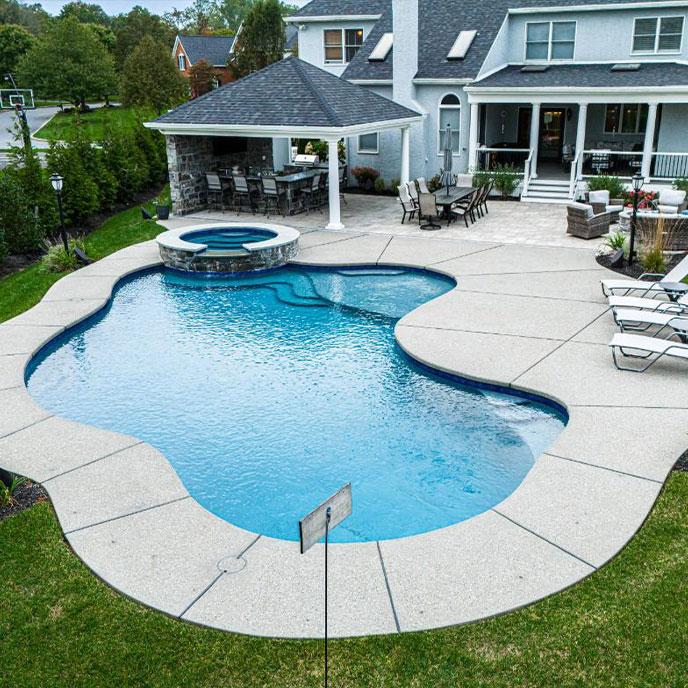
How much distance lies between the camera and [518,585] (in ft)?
18.8

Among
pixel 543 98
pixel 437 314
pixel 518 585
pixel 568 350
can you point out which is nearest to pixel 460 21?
pixel 543 98

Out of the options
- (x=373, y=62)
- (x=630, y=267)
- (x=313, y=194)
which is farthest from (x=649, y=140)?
(x=313, y=194)

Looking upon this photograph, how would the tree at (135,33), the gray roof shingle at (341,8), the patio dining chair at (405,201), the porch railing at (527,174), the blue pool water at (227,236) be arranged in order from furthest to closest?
the tree at (135,33), the gray roof shingle at (341,8), the porch railing at (527,174), the patio dining chair at (405,201), the blue pool water at (227,236)

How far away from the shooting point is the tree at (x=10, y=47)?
6725cm

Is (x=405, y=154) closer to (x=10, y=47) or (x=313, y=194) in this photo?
(x=313, y=194)

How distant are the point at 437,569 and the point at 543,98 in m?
19.7

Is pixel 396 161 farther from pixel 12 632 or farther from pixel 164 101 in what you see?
pixel 164 101

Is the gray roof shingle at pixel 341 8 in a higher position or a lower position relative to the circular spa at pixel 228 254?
higher

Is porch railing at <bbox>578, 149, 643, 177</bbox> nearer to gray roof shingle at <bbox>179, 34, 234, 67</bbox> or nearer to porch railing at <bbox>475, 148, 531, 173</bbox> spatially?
porch railing at <bbox>475, 148, 531, 173</bbox>

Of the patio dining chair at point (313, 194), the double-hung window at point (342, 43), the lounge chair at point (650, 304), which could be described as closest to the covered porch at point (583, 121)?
the patio dining chair at point (313, 194)

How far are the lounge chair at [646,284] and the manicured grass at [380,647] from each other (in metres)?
7.10

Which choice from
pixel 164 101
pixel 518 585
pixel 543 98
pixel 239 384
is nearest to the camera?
pixel 518 585

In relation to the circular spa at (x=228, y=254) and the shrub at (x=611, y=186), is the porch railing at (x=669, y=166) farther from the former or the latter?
the circular spa at (x=228, y=254)

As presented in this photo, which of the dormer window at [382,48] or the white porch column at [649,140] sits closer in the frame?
the white porch column at [649,140]
